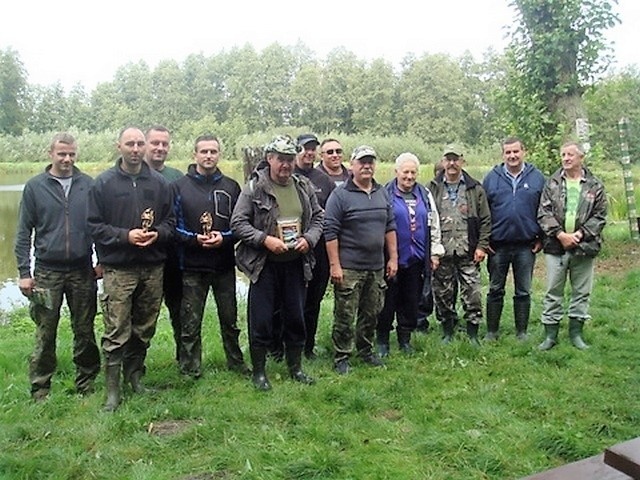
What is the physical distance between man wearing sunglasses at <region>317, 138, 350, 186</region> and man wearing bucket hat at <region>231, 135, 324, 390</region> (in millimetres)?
816

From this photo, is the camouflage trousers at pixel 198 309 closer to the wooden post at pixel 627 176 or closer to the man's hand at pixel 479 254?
the man's hand at pixel 479 254

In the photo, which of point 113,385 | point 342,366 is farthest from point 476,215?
point 113,385

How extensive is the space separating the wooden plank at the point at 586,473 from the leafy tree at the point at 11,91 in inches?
2010

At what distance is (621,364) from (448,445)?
2.17m

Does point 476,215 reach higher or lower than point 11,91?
lower

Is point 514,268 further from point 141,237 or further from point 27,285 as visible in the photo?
point 27,285

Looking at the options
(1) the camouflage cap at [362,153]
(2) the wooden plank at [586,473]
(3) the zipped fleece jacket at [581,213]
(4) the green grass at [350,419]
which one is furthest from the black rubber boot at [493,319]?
(2) the wooden plank at [586,473]

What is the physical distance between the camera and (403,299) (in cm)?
549

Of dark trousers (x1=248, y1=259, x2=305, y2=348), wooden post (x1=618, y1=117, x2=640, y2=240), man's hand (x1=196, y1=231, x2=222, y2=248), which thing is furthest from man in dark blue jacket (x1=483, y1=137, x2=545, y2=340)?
wooden post (x1=618, y1=117, x2=640, y2=240)

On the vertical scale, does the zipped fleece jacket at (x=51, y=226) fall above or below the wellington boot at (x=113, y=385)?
above

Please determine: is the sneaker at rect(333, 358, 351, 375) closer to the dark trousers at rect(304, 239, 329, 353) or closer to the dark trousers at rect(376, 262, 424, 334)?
the dark trousers at rect(304, 239, 329, 353)

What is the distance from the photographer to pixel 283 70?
194 ft

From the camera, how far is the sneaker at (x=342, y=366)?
4.96 m

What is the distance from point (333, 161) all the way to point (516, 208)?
1.62 m
